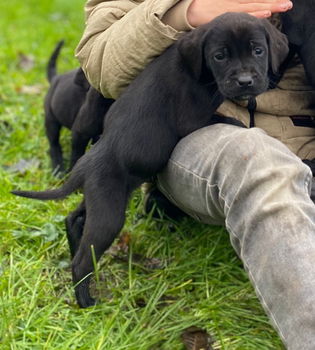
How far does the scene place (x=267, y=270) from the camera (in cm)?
205

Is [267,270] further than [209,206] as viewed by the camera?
No

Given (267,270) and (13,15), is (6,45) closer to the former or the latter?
(13,15)

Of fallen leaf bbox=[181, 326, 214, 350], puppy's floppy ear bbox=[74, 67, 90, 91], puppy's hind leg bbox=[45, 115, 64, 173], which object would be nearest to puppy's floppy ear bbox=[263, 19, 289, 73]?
fallen leaf bbox=[181, 326, 214, 350]

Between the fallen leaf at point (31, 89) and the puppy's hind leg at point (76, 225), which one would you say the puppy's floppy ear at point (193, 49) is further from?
the fallen leaf at point (31, 89)

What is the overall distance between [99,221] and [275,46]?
90 cm

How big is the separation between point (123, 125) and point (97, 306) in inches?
27.3

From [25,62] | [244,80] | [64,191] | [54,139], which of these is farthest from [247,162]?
[25,62]

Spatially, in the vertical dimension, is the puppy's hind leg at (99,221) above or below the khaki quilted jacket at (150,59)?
below

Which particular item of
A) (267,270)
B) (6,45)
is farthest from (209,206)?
(6,45)

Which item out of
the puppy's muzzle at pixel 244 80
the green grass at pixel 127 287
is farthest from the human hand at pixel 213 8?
the green grass at pixel 127 287

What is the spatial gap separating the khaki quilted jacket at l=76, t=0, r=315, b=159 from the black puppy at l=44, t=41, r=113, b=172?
54cm

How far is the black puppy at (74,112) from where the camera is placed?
3.46 m

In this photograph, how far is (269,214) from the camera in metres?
2.07

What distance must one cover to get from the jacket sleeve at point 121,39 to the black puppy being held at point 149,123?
56mm
